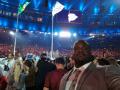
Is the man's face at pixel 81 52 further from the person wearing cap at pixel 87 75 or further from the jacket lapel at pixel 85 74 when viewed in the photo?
the jacket lapel at pixel 85 74

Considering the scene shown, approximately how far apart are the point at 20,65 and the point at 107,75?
9049mm

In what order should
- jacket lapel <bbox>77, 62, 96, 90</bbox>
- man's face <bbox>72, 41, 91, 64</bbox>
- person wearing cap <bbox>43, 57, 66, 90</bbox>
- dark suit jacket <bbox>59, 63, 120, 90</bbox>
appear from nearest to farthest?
dark suit jacket <bbox>59, 63, 120, 90</bbox> → jacket lapel <bbox>77, 62, 96, 90</bbox> → man's face <bbox>72, 41, 91, 64</bbox> → person wearing cap <bbox>43, 57, 66, 90</bbox>

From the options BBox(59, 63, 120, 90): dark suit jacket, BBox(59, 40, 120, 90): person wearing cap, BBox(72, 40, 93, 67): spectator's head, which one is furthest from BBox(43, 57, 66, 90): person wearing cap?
BBox(59, 63, 120, 90): dark suit jacket

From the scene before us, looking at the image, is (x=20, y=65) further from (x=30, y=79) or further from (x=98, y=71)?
(x=98, y=71)

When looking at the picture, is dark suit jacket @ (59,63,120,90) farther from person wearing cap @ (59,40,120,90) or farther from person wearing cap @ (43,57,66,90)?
person wearing cap @ (43,57,66,90)

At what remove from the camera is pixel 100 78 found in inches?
139

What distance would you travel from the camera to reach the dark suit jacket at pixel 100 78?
133 inches

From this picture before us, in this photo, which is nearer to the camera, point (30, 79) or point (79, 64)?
point (79, 64)

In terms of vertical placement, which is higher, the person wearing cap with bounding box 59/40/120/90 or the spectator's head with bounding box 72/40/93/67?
the spectator's head with bounding box 72/40/93/67

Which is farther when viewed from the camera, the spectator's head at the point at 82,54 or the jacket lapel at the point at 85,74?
the spectator's head at the point at 82,54

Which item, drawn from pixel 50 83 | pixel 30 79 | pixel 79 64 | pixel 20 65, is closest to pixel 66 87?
pixel 79 64

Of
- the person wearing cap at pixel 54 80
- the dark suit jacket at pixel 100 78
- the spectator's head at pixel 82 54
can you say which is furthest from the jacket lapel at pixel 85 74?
the person wearing cap at pixel 54 80

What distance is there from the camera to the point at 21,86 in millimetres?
12359

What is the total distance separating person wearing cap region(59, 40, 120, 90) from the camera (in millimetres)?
3412
